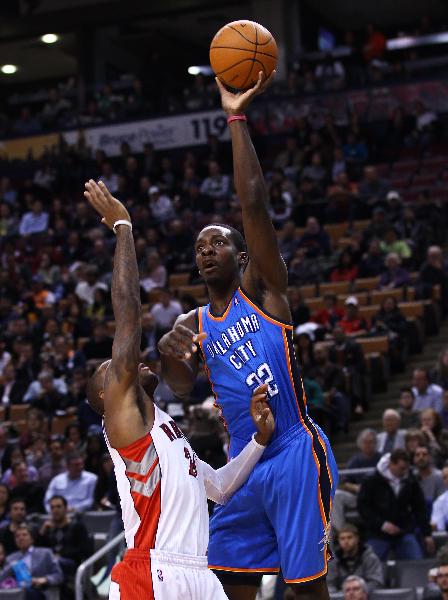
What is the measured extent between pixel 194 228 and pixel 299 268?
362 centimetres

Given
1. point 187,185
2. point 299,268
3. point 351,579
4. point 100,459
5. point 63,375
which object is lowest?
point 351,579

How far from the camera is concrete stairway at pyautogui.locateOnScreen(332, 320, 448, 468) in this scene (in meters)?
15.1

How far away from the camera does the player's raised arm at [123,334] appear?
5555 mm

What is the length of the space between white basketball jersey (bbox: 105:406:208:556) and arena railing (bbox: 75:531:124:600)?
6.36 metres

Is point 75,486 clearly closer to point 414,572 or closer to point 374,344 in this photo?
point 374,344

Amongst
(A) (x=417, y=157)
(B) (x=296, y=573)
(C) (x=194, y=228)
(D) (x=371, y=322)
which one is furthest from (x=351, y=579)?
(A) (x=417, y=157)

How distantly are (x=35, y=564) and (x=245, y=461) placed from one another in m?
7.11

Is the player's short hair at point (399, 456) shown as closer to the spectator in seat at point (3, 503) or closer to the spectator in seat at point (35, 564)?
the spectator in seat at point (35, 564)

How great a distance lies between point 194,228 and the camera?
71.8ft

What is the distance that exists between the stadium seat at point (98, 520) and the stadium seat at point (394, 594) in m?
3.94

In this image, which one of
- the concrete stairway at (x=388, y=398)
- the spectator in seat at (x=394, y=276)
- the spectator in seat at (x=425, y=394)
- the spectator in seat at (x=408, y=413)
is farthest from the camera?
the spectator in seat at (x=394, y=276)

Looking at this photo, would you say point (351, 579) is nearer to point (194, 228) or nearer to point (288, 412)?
point (288, 412)

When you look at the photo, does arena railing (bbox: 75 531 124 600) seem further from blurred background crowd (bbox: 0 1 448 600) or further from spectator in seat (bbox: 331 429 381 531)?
spectator in seat (bbox: 331 429 381 531)

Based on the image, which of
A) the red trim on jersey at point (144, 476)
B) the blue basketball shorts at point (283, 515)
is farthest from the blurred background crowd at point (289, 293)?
the red trim on jersey at point (144, 476)
